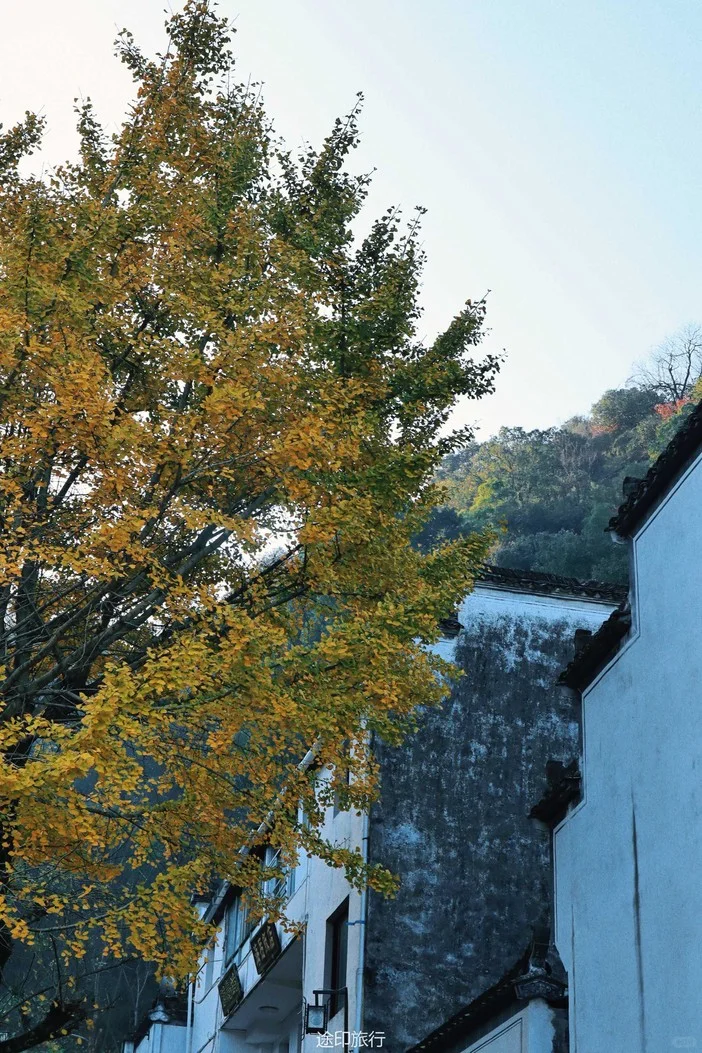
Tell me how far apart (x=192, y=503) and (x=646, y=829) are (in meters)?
5.71

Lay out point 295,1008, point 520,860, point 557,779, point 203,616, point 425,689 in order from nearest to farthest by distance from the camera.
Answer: point 203,616 < point 425,689 < point 557,779 < point 520,860 < point 295,1008

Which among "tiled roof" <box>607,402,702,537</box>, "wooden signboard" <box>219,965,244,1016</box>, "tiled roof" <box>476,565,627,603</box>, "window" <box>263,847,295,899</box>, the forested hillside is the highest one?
the forested hillside

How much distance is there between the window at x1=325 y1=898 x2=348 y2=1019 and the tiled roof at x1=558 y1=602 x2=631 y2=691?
758cm

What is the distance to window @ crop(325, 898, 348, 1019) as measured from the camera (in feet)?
60.2

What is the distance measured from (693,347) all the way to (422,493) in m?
56.6

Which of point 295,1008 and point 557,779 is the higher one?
point 557,779

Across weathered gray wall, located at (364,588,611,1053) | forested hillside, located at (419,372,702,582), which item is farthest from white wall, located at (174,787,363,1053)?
forested hillside, located at (419,372,702,582)

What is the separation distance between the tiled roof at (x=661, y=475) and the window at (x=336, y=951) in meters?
9.13

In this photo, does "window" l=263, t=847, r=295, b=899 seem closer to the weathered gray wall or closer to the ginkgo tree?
the weathered gray wall

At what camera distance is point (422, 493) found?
1311 centimetres

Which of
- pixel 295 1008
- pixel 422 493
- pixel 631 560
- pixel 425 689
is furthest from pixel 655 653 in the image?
pixel 295 1008

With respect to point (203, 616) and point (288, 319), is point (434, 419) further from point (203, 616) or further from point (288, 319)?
point (203, 616)

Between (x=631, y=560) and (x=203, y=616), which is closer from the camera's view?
(x=203, y=616)

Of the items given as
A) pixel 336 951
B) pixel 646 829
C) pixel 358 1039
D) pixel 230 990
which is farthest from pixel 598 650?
pixel 230 990
